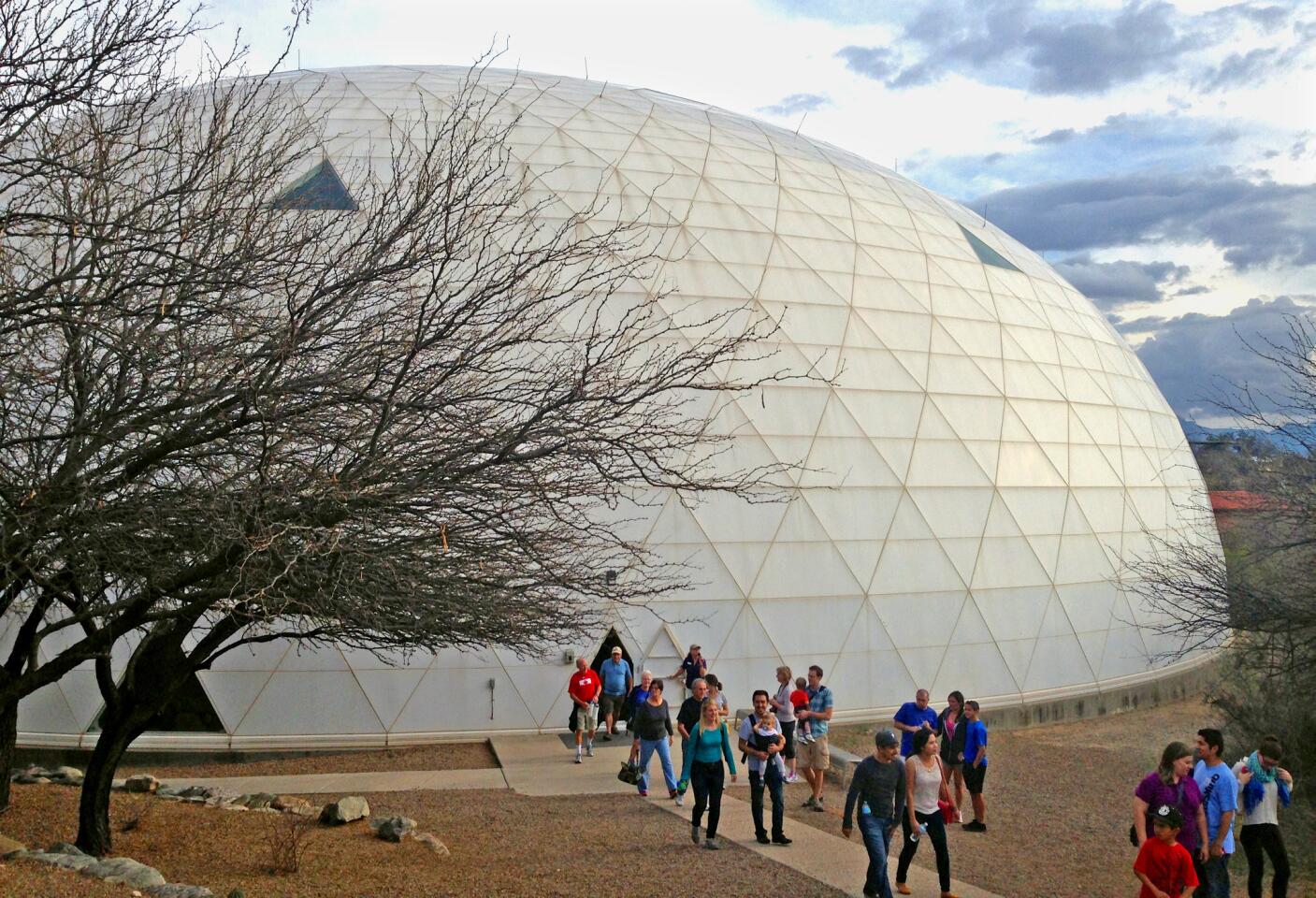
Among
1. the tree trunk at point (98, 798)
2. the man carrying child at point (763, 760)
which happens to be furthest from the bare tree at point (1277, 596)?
the tree trunk at point (98, 798)

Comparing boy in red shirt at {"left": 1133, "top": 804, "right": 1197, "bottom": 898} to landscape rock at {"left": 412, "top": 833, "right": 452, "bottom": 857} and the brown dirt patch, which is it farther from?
the brown dirt patch

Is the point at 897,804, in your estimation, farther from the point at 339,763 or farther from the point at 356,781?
the point at 339,763

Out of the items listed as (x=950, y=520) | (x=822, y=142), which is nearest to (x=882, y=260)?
(x=950, y=520)

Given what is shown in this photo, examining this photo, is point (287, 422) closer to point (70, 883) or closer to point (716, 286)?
point (70, 883)

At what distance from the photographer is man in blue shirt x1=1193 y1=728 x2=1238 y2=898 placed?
8672 mm

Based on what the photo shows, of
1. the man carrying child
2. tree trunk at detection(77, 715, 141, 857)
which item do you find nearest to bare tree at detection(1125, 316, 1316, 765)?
the man carrying child

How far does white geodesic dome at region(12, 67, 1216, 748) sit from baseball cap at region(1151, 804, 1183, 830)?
7.69m

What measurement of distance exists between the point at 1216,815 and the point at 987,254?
1730 centimetres

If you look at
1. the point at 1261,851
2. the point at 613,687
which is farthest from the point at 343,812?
the point at 1261,851

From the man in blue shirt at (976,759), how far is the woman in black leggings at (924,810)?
3.71 m

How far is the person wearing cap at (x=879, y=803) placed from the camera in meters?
8.62

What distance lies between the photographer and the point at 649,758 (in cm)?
A: 1274

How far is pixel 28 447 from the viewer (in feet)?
26.4

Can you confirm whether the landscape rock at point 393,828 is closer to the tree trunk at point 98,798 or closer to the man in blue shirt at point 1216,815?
the tree trunk at point 98,798
